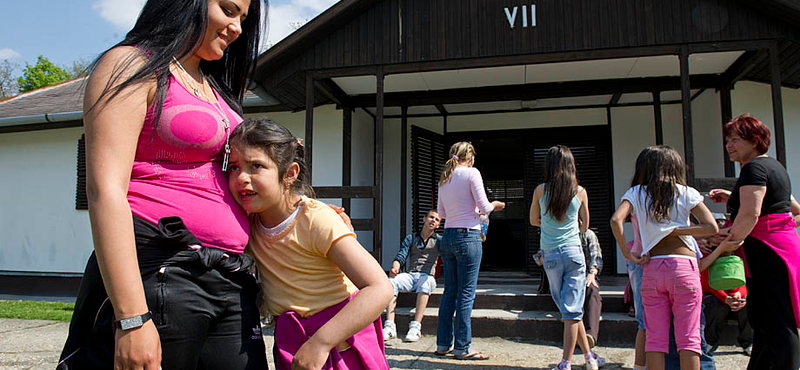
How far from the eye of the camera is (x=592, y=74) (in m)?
7.04

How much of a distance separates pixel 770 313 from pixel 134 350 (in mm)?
3089

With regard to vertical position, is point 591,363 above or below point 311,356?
below

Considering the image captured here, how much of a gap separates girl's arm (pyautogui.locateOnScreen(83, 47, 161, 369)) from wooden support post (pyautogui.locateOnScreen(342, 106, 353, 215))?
6357 mm

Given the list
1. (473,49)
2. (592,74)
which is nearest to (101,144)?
(473,49)

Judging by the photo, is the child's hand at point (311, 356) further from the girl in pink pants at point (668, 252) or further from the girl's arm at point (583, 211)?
the girl's arm at point (583, 211)

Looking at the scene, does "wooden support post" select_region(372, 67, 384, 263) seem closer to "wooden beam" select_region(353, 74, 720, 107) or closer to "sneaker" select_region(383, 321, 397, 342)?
"sneaker" select_region(383, 321, 397, 342)

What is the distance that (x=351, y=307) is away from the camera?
1340 mm

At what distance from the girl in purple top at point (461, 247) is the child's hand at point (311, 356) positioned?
3.04 m

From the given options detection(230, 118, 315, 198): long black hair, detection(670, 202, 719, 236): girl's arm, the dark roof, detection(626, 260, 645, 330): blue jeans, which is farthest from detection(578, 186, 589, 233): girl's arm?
the dark roof

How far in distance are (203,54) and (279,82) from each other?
5.69 metres

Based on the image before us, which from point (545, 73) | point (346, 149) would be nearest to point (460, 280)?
point (545, 73)

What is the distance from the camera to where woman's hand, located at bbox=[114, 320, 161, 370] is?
108 cm

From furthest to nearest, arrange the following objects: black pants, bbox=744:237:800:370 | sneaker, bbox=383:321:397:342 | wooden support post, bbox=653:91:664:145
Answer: wooden support post, bbox=653:91:664:145, sneaker, bbox=383:321:397:342, black pants, bbox=744:237:800:370

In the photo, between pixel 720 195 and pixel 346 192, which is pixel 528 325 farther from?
pixel 346 192
